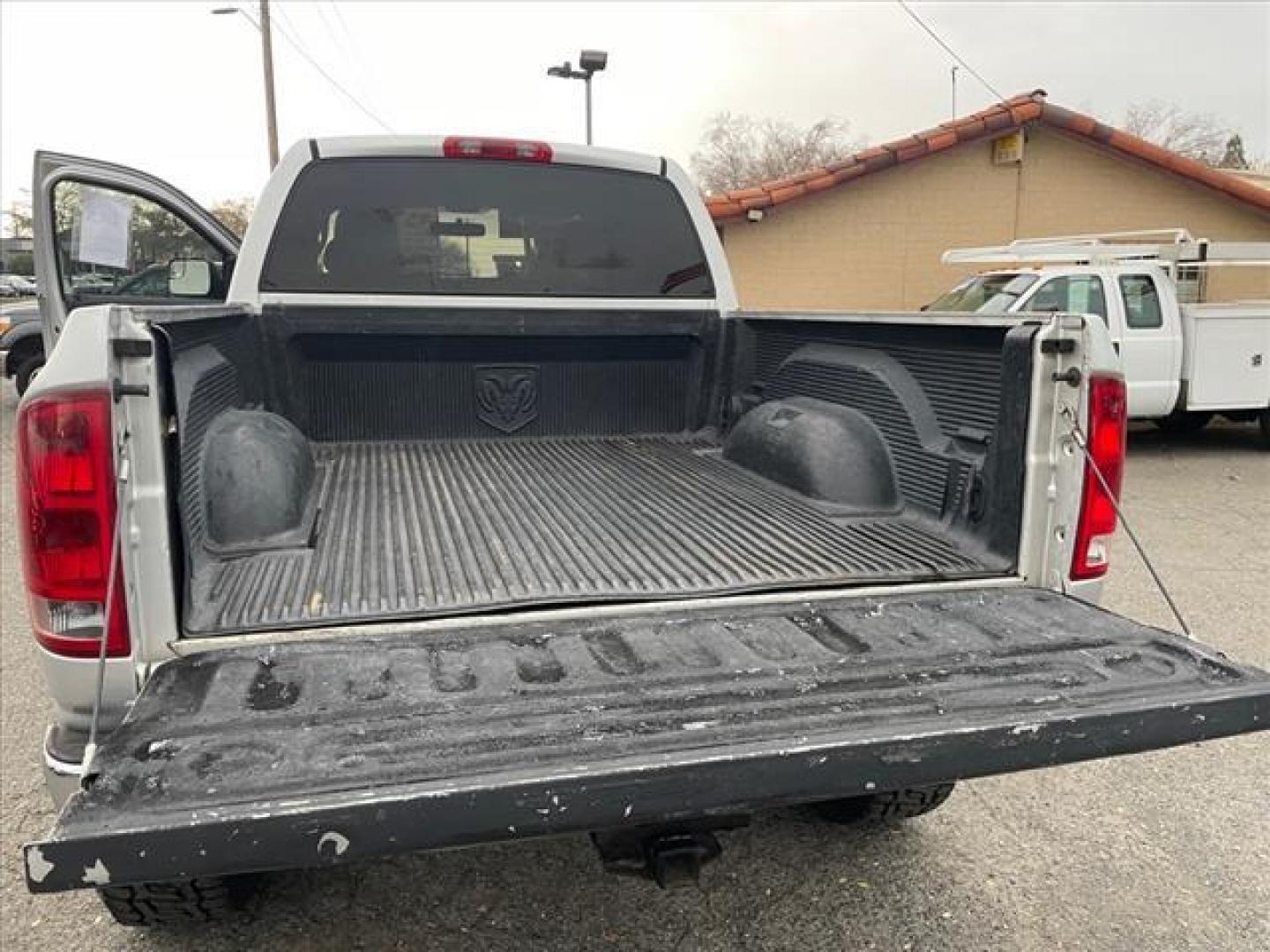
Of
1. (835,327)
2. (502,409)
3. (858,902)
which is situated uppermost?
(835,327)

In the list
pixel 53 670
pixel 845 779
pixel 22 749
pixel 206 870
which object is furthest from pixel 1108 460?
pixel 22 749

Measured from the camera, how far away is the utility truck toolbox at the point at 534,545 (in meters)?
1.67

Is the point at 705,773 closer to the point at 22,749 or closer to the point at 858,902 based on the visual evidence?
the point at 858,902

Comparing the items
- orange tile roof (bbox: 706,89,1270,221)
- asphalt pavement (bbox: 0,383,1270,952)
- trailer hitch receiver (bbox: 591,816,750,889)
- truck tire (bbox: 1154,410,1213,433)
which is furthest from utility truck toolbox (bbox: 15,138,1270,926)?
orange tile roof (bbox: 706,89,1270,221)

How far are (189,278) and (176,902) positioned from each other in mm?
3706

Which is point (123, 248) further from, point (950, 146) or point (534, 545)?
point (950, 146)

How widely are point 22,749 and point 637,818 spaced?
3200 mm

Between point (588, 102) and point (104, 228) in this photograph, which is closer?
point (104, 228)

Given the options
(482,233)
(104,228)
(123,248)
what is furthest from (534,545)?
(123,248)

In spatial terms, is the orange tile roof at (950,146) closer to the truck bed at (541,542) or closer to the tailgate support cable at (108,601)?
the truck bed at (541,542)

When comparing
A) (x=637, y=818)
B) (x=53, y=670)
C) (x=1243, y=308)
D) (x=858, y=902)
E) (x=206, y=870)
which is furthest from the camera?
(x=1243, y=308)

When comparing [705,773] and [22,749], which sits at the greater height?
[705,773]

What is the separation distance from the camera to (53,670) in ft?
6.76

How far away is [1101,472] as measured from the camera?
8.54ft
